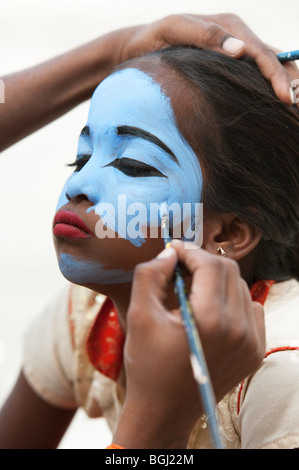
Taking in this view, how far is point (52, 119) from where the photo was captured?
5.24 ft

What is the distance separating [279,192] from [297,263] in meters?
0.30

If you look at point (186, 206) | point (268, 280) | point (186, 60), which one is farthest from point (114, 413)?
point (186, 60)

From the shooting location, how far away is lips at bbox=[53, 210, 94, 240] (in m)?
1.20

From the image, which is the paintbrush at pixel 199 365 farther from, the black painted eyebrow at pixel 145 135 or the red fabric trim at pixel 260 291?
the red fabric trim at pixel 260 291

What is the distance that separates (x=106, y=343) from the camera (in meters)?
1.62

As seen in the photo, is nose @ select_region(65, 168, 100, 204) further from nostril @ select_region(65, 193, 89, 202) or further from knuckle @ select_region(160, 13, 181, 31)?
knuckle @ select_region(160, 13, 181, 31)

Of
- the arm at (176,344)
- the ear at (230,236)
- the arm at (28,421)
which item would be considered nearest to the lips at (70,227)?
the ear at (230,236)

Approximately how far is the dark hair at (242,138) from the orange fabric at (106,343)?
489 millimetres

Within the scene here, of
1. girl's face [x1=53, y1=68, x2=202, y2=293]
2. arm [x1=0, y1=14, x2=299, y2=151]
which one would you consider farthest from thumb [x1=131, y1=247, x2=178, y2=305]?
arm [x1=0, y1=14, x2=299, y2=151]

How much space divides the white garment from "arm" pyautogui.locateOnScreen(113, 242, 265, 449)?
214 mm

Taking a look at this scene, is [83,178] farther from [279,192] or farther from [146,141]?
[279,192]

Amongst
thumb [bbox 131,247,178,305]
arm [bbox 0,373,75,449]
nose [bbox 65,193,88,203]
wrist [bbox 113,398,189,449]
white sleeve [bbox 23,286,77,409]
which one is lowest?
arm [bbox 0,373,75,449]

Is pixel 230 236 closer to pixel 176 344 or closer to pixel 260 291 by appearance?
pixel 260 291
